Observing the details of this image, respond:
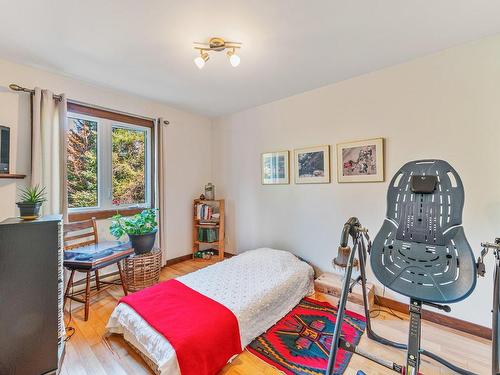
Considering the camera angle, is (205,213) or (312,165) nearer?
(312,165)

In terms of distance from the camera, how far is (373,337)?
1802mm

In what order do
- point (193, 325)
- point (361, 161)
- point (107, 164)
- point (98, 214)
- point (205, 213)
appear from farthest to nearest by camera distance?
1. point (205, 213)
2. point (107, 164)
3. point (98, 214)
4. point (361, 161)
5. point (193, 325)

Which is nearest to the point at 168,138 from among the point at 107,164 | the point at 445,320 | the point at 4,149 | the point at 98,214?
the point at 107,164

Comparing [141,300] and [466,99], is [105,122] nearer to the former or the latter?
[141,300]

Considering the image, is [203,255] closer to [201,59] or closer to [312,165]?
[312,165]

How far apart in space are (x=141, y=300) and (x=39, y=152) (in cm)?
174

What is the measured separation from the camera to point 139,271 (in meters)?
2.69

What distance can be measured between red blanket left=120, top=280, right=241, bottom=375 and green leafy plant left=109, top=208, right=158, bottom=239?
86 centimetres

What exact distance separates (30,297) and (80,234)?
1.47 m

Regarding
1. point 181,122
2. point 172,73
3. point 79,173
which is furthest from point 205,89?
point 79,173

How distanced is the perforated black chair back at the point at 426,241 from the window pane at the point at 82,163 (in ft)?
9.96

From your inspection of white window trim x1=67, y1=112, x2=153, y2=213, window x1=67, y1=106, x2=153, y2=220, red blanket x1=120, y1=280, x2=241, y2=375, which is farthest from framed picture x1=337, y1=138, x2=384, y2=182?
white window trim x1=67, y1=112, x2=153, y2=213

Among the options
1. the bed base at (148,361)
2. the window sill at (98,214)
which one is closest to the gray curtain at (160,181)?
the window sill at (98,214)

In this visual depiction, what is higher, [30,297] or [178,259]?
[30,297]
